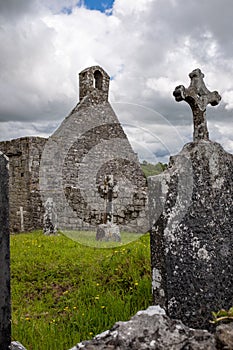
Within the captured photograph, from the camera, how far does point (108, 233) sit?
32.3ft

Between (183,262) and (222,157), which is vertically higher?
(222,157)

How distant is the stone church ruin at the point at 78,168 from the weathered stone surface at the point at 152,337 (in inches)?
373

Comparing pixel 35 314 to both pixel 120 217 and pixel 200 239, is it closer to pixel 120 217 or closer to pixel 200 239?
pixel 200 239

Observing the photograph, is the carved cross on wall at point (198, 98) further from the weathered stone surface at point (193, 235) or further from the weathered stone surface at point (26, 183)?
the weathered stone surface at point (26, 183)

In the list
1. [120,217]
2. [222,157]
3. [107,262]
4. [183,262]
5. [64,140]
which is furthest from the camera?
[64,140]

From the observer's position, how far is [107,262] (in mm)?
6133

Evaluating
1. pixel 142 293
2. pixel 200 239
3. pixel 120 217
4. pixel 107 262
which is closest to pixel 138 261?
pixel 107 262

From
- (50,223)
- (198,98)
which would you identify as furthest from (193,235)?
(50,223)

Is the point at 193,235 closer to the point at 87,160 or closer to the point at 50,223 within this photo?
the point at 50,223

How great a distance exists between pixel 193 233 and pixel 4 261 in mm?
1690

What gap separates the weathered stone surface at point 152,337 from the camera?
146cm

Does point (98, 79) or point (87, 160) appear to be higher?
point (98, 79)

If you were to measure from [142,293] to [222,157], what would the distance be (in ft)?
6.42

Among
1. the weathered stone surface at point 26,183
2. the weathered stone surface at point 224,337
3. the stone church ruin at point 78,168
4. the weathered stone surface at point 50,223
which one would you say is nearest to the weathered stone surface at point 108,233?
the stone church ruin at point 78,168
